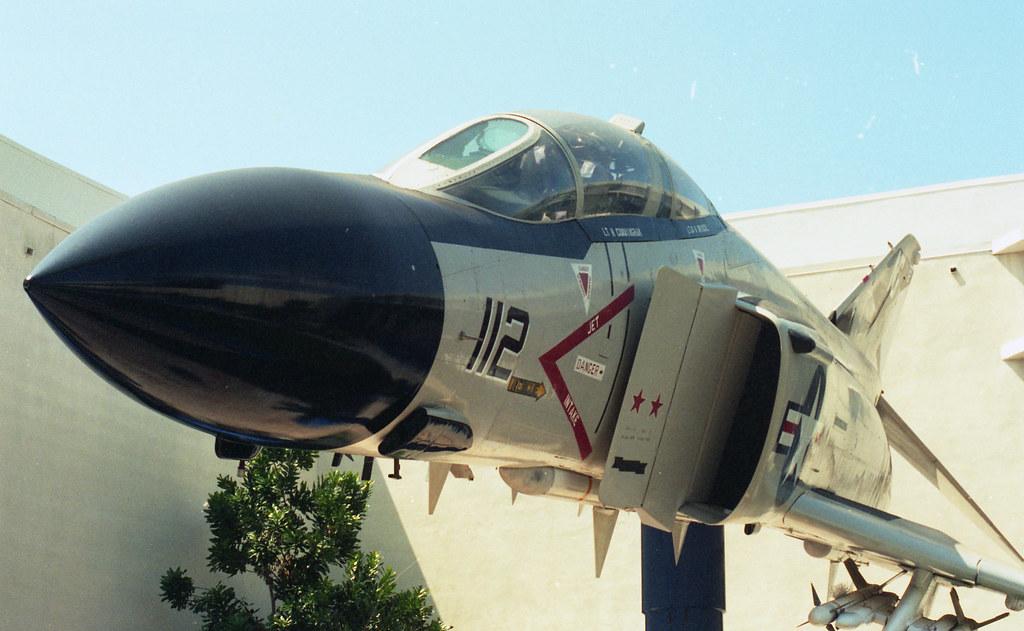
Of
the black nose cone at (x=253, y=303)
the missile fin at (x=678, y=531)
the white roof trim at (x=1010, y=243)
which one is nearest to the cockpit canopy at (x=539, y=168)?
the black nose cone at (x=253, y=303)

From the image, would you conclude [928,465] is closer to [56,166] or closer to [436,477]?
[436,477]

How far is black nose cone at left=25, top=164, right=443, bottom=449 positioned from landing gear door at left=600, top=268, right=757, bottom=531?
4.78ft

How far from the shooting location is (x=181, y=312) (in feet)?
11.4

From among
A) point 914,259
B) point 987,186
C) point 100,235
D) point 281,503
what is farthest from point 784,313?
point 987,186

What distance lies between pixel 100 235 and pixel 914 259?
25.1 feet

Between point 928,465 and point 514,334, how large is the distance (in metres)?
5.89

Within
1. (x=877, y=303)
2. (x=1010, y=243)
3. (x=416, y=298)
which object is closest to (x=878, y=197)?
(x=1010, y=243)

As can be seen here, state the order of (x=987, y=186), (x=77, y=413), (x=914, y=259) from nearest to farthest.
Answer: (x=914, y=259)
(x=77, y=413)
(x=987, y=186)

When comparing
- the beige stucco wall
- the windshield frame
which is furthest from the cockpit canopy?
the beige stucco wall

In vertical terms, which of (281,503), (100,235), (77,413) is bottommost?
(281,503)

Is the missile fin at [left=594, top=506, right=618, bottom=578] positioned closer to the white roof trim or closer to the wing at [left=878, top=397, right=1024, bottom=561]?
the wing at [left=878, top=397, right=1024, bottom=561]

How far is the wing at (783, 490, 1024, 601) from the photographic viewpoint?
6262mm

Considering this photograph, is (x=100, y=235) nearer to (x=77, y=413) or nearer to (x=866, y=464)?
(x=866, y=464)

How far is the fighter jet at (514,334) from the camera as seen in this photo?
355cm
